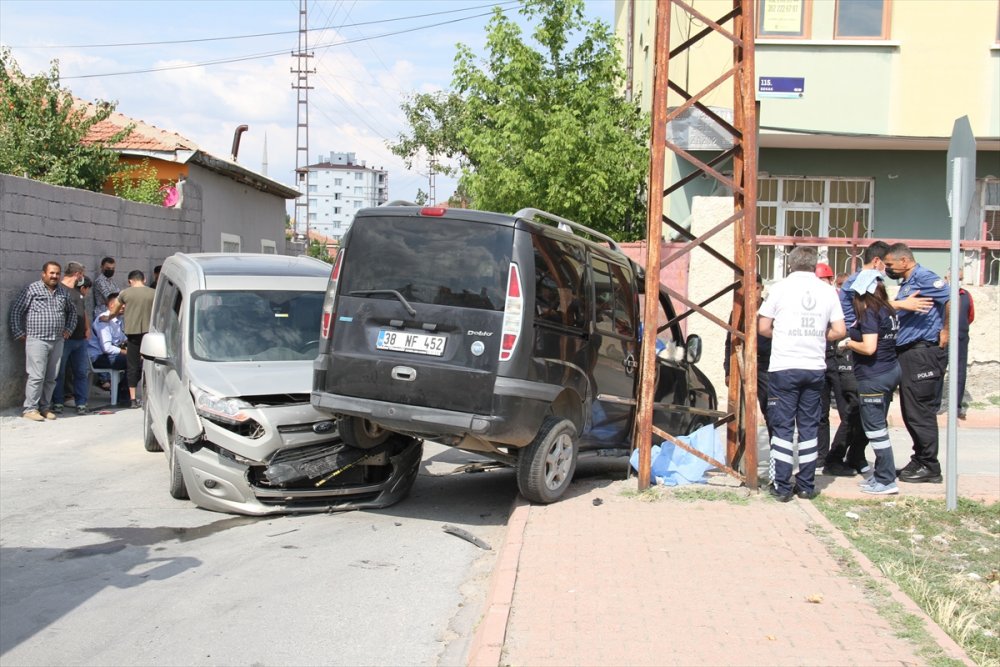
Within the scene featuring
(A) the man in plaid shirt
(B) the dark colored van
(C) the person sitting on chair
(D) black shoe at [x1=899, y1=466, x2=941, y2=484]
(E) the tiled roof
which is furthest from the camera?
(E) the tiled roof

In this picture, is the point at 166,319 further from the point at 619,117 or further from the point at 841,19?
the point at 841,19

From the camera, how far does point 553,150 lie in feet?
56.9

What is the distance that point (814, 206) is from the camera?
17.8 meters

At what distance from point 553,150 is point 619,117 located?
1834 millimetres

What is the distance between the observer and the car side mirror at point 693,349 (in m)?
9.21

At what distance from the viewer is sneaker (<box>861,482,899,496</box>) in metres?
8.10

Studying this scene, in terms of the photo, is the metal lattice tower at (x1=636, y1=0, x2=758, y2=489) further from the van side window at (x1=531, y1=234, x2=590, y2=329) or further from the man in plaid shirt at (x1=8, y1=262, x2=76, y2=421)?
the man in plaid shirt at (x1=8, y1=262, x2=76, y2=421)

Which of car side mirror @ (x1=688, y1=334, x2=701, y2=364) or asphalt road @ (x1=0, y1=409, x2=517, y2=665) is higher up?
car side mirror @ (x1=688, y1=334, x2=701, y2=364)

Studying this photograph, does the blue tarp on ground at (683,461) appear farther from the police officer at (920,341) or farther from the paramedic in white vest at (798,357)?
the police officer at (920,341)

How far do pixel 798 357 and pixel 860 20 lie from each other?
1097cm

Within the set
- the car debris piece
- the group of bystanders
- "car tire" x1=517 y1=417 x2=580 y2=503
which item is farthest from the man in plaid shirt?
"car tire" x1=517 y1=417 x2=580 y2=503

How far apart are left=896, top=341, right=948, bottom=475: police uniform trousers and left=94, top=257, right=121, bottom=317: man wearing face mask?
11187 millimetres

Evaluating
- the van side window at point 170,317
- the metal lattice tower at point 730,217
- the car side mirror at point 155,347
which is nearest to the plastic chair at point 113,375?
the van side window at point 170,317

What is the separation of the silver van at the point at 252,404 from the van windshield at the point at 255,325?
1cm
